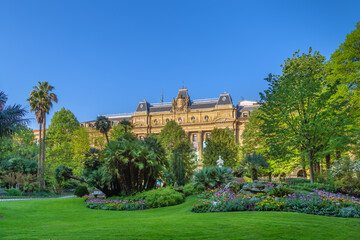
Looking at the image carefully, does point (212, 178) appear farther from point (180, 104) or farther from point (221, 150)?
point (180, 104)

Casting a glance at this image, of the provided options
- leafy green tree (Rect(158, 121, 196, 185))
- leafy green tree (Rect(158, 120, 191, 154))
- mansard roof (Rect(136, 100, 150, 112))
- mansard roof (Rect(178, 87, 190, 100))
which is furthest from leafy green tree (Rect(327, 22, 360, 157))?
mansard roof (Rect(136, 100, 150, 112))

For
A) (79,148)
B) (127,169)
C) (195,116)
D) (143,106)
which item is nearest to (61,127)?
(79,148)

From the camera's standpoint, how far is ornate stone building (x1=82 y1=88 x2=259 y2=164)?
66.5 metres

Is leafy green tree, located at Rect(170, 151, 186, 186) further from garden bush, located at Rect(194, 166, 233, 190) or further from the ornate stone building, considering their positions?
the ornate stone building

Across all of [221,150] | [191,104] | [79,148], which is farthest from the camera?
[191,104]

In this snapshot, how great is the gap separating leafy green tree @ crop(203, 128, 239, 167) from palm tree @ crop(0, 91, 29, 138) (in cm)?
3005

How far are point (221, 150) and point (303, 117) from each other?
21.5m

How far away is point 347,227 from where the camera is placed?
8.79 m

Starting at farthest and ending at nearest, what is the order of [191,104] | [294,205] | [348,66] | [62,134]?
1. [191,104]
2. [62,134]
3. [348,66]
4. [294,205]

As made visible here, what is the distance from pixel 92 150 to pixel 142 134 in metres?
45.9

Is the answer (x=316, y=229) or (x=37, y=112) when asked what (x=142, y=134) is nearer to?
(x=37, y=112)

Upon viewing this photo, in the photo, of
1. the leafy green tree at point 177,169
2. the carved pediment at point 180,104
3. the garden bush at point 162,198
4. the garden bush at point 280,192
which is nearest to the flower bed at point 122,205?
the garden bush at point 162,198

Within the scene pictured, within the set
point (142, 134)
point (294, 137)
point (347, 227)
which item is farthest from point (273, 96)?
point (142, 134)

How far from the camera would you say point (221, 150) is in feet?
136
